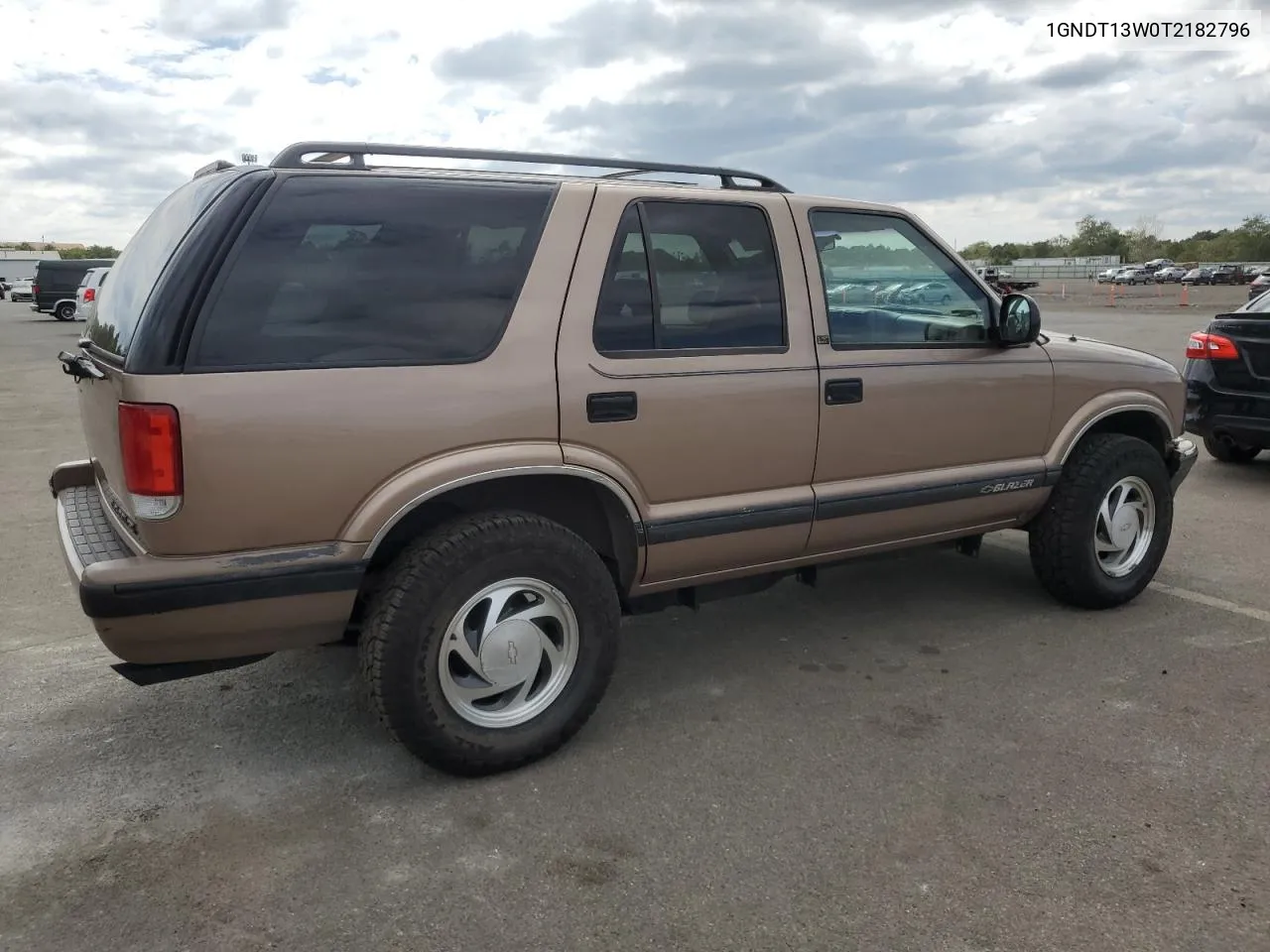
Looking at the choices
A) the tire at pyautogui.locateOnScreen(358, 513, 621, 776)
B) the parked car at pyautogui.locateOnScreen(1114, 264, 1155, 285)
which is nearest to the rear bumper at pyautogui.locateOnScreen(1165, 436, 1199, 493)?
the tire at pyautogui.locateOnScreen(358, 513, 621, 776)

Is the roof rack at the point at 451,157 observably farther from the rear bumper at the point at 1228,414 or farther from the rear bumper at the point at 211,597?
the rear bumper at the point at 1228,414

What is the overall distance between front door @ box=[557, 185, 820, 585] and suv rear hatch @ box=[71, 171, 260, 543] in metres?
1.11

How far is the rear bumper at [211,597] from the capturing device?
106 inches

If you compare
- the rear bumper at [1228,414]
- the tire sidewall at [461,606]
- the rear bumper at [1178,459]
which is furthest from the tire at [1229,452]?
the tire sidewall at [461,606]

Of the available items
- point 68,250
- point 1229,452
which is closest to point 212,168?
point 1229,452

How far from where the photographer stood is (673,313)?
3.43 metres

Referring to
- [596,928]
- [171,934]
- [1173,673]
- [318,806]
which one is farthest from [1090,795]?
[171,934]

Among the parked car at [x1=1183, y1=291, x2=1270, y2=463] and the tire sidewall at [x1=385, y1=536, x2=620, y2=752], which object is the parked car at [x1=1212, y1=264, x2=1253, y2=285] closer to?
the parked car at [x1=1183, y1=291, x2=1270, y2=463]

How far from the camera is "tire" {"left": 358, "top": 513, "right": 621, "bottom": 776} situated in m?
2.94

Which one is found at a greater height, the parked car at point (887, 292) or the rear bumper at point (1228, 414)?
the parked car at point (887, 292)

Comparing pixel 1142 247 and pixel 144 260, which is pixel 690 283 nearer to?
pixel 144 260

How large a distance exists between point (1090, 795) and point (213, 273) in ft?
9.63

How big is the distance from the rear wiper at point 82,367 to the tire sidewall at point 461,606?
1173mm

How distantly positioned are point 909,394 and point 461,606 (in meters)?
1.96
